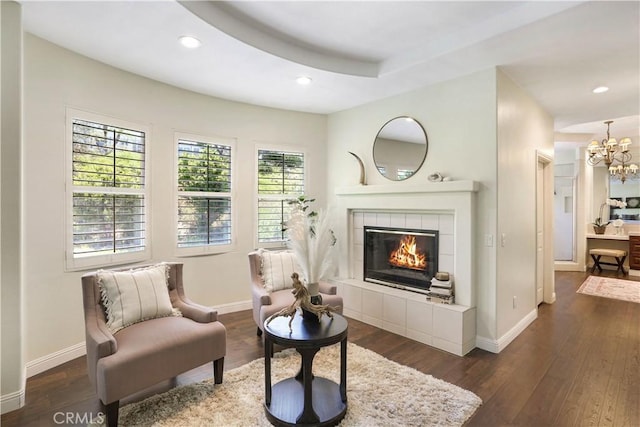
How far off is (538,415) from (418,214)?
2.10 m

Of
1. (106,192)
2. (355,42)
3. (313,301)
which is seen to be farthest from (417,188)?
(106,192)

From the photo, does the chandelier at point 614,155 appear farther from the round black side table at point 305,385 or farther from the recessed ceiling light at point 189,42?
the recessed ceiling light at point 189,42

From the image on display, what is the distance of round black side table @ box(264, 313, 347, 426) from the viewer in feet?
6.59

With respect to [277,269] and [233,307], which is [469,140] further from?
[233,307]

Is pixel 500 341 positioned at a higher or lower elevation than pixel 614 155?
lower

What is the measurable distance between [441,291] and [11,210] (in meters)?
3.62

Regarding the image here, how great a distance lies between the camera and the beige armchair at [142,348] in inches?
77.6

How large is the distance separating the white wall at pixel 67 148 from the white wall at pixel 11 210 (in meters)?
0.47

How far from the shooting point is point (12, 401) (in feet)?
7.34

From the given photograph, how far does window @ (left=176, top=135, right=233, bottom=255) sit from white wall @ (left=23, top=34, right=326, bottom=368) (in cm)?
12

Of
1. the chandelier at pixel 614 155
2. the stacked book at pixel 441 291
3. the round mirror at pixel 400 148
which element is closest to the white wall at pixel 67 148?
the round mirror at pixel 400 148

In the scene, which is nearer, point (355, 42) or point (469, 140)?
point (355, 42)

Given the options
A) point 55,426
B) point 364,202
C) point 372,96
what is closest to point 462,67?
point 372,96

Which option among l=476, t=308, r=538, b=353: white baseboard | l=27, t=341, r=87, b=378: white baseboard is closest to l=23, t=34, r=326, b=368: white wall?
l=27, t=341, r=87, b=378: white baseboard
